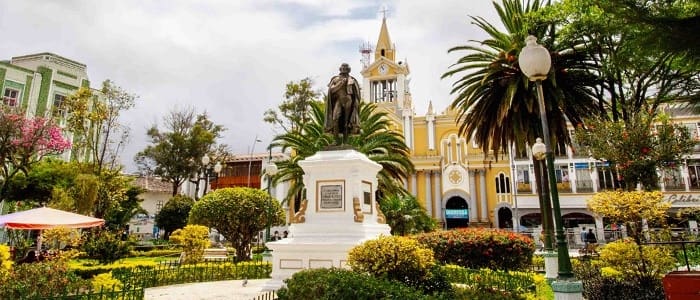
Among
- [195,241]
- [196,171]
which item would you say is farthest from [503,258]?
[196,171]

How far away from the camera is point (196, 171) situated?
4253 centimetres

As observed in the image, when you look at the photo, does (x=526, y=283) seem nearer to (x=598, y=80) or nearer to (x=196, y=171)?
(x=598, y=80)

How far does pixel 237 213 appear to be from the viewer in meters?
19.0

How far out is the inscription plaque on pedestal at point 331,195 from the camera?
9797 millimetres

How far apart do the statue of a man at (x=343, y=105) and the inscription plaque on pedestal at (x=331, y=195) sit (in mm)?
1604

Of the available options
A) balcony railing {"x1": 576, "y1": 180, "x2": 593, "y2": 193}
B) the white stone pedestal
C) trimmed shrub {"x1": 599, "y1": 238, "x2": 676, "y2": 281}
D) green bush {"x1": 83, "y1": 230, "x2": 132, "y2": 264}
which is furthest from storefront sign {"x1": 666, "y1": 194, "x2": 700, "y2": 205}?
green bush {"x1": 83, "y1": 230, "x2": 132, "y2": 264}

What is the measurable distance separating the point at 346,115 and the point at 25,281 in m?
7.44

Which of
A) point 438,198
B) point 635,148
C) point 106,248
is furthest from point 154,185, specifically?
point 635,148

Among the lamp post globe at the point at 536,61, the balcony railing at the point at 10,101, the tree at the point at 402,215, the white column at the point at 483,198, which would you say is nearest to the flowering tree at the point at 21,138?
the balcony railing at the point at 10,101

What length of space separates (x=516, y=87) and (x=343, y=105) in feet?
30.5

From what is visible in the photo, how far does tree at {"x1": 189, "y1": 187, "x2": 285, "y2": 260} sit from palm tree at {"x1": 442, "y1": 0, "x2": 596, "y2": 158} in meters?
10.2

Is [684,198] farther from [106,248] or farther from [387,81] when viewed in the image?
[106,248]

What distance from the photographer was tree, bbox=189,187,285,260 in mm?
18969

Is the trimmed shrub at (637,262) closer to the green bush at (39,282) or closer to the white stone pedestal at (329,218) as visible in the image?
the white stone pedestal at (329,218)
